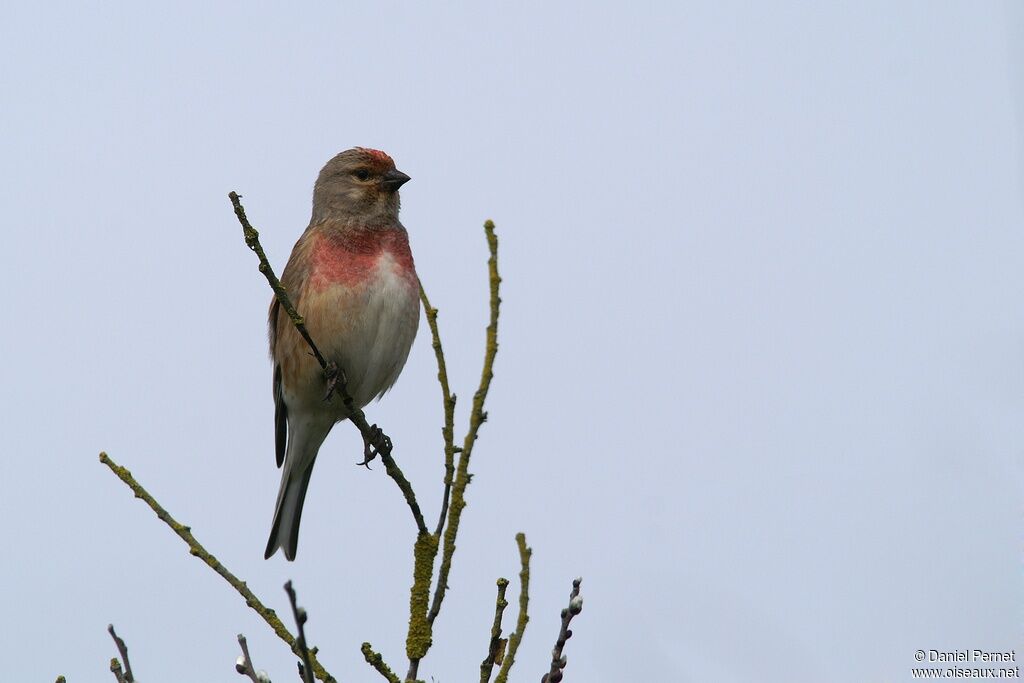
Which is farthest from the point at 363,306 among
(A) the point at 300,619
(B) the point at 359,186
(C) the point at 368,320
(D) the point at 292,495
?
(A) the point at 300,619

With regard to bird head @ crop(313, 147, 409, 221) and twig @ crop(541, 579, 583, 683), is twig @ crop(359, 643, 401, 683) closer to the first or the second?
twig @ crop(541, 579, 583, 683)

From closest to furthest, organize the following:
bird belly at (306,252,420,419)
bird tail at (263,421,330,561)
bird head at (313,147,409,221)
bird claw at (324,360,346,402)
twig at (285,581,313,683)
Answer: twig at (285,581,313,683), bird claw at (324,360,346,402), bird belly at (306,252,420,419), bird tail at (263,421,330,561), bird head at (313,147,409,221)

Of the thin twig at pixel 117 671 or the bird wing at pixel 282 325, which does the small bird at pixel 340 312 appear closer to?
the bird wing at pixel 282 325

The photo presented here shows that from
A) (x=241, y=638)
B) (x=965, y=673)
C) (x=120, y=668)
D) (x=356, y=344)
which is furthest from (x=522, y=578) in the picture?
(x=356, y=344)

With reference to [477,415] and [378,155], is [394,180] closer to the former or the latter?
[378,155]

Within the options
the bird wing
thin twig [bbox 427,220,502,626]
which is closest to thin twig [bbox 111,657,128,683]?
thin twig [bbox 427,220,502,626]

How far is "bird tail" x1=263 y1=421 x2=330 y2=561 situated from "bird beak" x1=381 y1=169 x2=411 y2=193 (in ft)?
4.67

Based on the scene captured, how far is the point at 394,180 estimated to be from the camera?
21.4 ft

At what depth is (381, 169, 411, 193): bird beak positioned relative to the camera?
6.51 meters

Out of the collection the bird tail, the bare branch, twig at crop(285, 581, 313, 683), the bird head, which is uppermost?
the bird head

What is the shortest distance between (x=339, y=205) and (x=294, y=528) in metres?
1.77

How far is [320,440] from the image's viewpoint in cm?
650

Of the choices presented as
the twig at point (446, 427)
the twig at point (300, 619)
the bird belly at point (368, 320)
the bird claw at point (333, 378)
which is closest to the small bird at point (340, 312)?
the bird belly at point (368, 320)

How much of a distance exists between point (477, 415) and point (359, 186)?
11.5 feet
